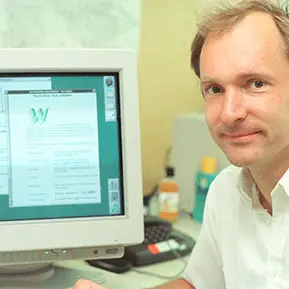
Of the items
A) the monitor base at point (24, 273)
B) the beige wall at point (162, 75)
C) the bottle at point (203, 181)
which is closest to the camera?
the monitor base at point (24, 273)

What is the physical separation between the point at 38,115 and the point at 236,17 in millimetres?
408

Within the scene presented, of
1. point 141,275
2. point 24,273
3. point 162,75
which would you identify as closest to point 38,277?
point 24,273

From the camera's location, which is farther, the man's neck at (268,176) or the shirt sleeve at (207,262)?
the shirt sleeve at (207,262)

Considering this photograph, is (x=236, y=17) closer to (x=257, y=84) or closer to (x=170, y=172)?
(x=257, y=84)

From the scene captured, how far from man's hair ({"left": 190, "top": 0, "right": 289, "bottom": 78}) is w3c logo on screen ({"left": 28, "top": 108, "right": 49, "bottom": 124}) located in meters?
0.32

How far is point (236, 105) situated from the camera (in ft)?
2.67

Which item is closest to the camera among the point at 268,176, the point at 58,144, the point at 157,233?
the point at 268,176

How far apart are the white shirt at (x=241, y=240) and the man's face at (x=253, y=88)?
0.09 m

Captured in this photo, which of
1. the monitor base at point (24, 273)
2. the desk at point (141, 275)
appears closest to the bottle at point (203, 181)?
the desk at point (141, 275)

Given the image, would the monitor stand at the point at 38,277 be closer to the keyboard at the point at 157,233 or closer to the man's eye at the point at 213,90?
the keyboard at the point at 157,233

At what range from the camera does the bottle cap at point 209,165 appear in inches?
59.3

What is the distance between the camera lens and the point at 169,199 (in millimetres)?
1528

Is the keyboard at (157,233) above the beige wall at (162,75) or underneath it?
underneath

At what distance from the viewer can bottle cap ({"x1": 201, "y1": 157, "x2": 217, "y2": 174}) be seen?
4.94 ft
